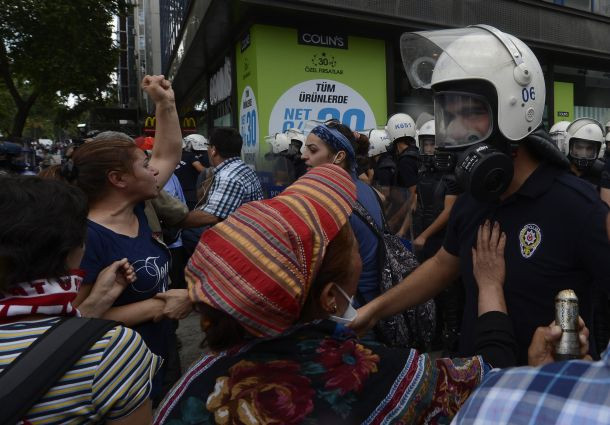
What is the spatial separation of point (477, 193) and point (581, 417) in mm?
1366

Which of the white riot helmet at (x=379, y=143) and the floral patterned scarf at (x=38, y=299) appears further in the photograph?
the white riot helmet at (x=379, y=143)

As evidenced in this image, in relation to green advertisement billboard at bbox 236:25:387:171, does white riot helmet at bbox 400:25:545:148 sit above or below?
below

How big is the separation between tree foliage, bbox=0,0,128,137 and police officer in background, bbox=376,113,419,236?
597 inches

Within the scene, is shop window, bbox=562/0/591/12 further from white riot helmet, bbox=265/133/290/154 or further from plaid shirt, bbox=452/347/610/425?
plaid shirt, bbox=452/347/610/425

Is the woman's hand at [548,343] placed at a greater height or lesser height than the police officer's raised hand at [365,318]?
greater

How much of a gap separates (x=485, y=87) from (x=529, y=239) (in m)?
0.64

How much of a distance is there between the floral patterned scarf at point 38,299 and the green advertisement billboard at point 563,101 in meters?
14.1

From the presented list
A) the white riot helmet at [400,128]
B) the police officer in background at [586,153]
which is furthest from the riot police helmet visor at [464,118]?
the white riot helmet at [400,128]

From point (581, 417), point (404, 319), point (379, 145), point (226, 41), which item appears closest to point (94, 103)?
point (226, 41)

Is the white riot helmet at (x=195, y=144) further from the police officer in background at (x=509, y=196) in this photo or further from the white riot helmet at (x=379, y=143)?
the police officer in background at (x=509, y=196)

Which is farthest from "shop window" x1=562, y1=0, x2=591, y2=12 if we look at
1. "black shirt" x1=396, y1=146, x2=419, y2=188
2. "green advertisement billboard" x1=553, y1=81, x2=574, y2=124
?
"black shirt" x1=396, y1=146, x2=419, y2=188

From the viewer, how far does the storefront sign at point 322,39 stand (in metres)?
9.65

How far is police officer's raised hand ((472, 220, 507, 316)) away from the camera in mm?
1792

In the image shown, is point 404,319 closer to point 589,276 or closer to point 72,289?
point 589,276
